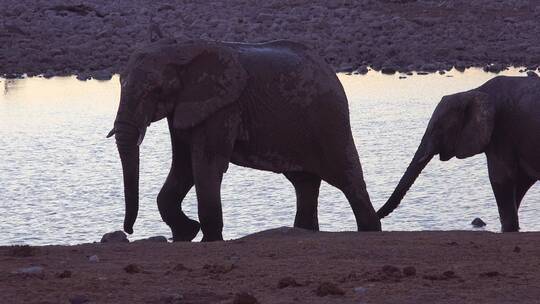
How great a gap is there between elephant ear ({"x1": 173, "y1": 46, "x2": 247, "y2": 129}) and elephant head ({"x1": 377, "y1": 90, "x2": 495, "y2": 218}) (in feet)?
5.88

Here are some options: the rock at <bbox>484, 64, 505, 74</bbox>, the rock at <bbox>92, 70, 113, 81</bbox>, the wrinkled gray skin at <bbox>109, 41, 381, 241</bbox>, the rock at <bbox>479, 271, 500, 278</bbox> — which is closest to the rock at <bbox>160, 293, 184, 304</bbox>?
the rock at <bbox>479, 271, 500, 278</bbox>

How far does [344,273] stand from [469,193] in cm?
640

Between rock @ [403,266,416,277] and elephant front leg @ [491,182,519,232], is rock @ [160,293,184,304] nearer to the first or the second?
rock @ [403,266,416,277]

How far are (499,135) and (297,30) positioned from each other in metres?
20.1

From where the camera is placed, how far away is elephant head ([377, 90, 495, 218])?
12.4 meters

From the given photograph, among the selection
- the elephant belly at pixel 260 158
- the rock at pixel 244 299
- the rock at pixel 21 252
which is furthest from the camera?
the elephant belly at pixel 260 158

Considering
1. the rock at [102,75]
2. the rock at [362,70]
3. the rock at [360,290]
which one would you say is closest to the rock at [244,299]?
the rock at [360,290]

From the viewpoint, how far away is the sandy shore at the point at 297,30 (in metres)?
28.5

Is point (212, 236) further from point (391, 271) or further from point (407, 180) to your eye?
point (391, 271)

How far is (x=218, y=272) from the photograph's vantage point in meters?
8.10

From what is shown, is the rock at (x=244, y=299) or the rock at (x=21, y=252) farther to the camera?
the rock at (x=21, y=252)

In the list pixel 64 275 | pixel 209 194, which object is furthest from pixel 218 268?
pixel 209 194

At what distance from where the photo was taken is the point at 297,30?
107 feet

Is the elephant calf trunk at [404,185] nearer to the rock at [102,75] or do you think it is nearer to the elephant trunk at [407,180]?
the elephant trunk at [407,180]
